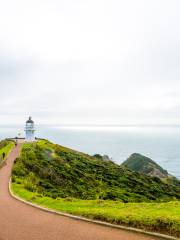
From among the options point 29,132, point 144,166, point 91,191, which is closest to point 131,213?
point 91,191

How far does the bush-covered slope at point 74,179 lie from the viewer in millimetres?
29375

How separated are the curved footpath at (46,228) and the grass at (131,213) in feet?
2.00

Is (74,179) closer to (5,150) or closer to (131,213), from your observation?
(5,150)

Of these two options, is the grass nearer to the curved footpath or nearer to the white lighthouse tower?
the curved footpath

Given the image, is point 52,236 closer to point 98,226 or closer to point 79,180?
point 98,226

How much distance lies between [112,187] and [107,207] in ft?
62.2

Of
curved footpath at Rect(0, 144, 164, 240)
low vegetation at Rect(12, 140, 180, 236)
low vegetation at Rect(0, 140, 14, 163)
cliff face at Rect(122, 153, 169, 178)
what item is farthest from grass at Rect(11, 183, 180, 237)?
cliff face at Rect(122, 153, 169, 178)

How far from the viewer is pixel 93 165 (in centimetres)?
4600

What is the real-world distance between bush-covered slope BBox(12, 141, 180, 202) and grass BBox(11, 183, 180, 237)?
21.6ft

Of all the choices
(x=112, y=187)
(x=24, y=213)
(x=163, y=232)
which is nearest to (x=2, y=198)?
(x=24, y=213)

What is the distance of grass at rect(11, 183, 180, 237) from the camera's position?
12695 mm

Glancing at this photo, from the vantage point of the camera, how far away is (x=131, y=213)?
14.6m

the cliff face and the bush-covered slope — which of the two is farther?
the cliff face

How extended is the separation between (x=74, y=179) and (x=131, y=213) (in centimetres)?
2111
